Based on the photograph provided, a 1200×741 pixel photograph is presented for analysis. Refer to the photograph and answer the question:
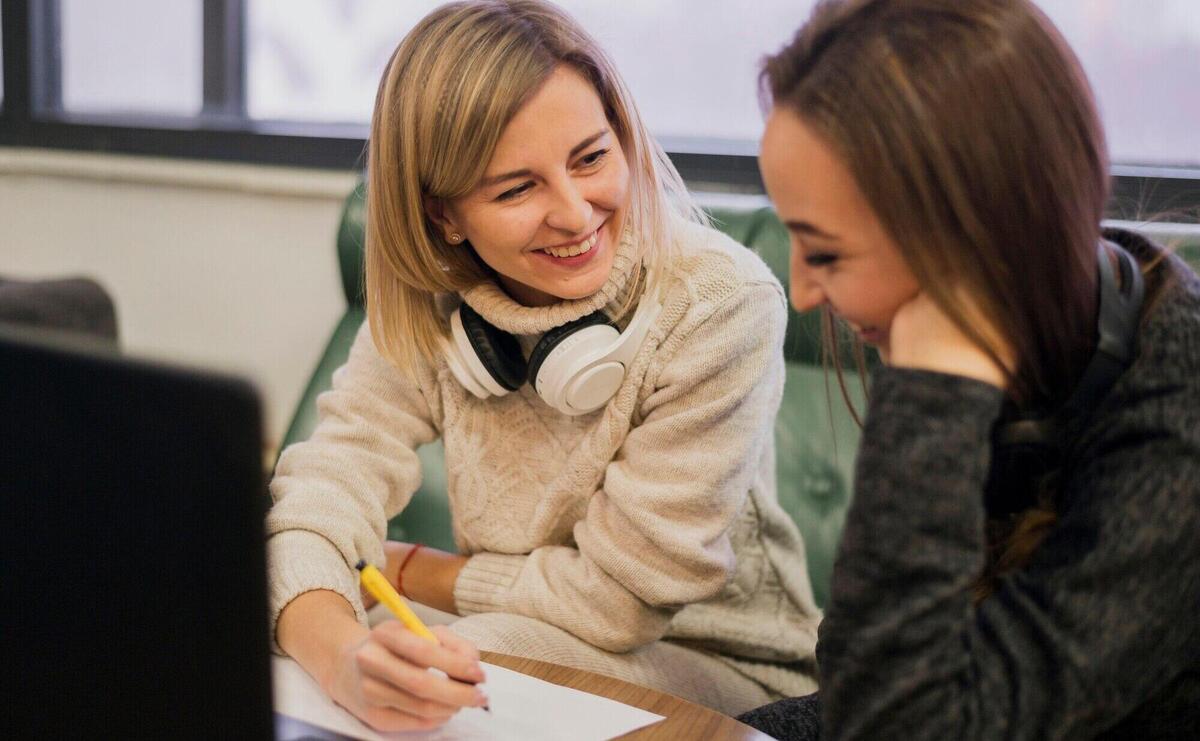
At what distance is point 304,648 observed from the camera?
3.43 feet

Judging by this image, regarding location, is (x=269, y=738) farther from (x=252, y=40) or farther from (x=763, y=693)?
(x=252, y=40)

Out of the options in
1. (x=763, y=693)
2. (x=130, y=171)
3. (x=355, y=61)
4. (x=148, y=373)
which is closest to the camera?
(x=148, y=373)

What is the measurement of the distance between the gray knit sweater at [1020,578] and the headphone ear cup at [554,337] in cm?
49

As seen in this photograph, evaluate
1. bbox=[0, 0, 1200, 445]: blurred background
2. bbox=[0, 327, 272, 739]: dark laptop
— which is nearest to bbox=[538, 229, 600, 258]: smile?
bbox=[0, 327, 272, 739]: dark laptop

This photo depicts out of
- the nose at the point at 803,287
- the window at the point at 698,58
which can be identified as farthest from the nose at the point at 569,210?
the nose at the point at 803,287

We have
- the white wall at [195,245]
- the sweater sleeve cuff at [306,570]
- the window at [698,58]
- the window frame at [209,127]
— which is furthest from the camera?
the white wall at [195,245]

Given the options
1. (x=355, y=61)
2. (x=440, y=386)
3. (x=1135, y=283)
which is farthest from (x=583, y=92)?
(x=355, y=61)

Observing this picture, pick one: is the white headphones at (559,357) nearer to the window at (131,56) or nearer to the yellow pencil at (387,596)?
Result: the yellow pencil at (387,596)

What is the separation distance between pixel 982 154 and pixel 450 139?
590mm

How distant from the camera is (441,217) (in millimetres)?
1304

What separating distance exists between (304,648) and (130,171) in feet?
7.34

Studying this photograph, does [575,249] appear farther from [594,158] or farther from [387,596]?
[387,596]

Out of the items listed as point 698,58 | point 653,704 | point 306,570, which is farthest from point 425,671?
point 698,58

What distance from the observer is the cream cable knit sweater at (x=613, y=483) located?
3.96ft
